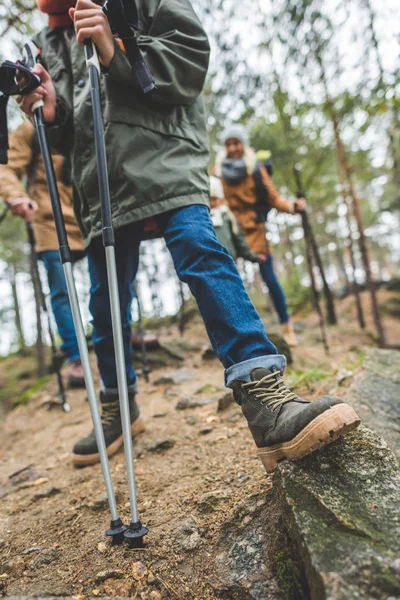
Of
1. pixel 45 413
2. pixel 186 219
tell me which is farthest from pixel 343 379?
pixel 45 413

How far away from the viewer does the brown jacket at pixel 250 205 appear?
16.6 feet

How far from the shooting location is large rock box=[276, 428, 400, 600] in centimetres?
91

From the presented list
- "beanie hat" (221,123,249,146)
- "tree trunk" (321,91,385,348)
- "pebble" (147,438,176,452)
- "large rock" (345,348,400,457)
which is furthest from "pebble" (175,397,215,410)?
"tree trunk" (321,91,385,348)

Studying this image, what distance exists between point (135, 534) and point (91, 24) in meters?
2.06

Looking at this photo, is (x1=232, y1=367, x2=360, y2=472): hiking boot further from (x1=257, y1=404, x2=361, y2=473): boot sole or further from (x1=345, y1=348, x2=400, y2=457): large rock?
(x1=345, y1=348, x2=400, y2=457): large rock

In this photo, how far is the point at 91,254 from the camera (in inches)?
83.4

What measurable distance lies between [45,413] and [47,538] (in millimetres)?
2975

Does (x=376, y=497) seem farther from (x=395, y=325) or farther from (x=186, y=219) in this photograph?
(x=395, y=325)

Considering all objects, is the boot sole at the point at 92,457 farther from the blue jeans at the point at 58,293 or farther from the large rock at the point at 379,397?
the blue jeans at the point at 58,293

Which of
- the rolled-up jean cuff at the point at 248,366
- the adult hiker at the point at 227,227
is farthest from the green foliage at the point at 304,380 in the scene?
the adult hiker at the point at 227,227

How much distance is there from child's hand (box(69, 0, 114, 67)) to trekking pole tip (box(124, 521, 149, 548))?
198 centimetres

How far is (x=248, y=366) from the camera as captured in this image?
1495 millimetres

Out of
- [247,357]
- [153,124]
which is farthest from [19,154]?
[247,357]

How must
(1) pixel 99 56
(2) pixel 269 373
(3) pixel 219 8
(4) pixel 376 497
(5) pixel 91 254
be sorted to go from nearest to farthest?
(4) pixel 376 497, (2) pixel 269 373, (1) pixel 99 56, (5) pixel 91 254, (3) pixel 219 8
